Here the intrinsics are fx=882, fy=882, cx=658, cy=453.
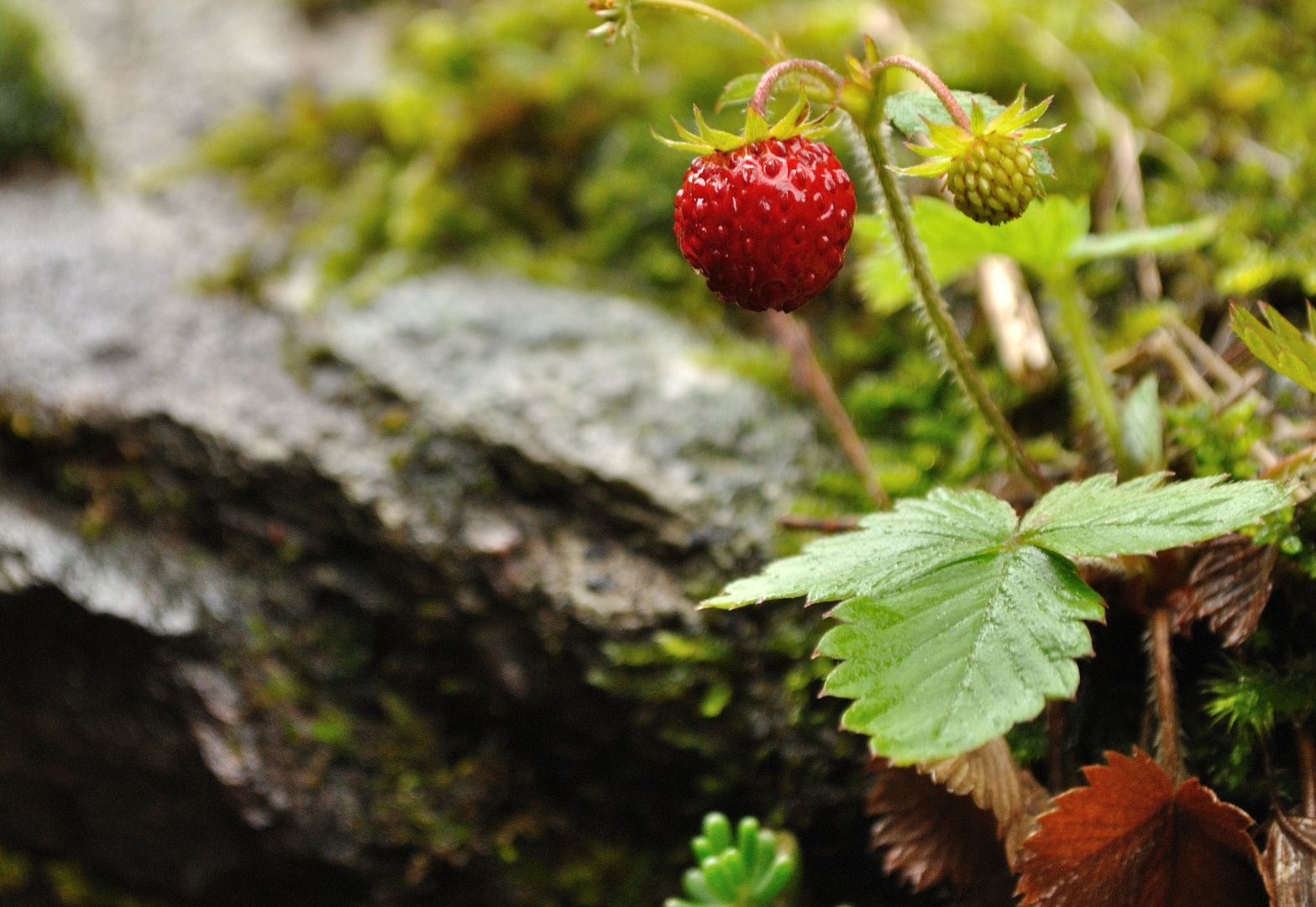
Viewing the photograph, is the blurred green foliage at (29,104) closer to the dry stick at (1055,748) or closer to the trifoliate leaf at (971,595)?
the trifoliate leaf at (971,595)

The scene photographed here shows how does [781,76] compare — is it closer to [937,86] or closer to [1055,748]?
[937,86]

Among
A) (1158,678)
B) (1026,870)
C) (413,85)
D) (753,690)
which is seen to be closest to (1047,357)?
(1158,678)

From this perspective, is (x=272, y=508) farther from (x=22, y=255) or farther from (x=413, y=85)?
(x=413, y=85)

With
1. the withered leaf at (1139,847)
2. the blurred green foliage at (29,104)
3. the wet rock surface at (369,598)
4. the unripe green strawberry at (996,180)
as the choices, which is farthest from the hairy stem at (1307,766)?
the blurred green foliage at (29,104)

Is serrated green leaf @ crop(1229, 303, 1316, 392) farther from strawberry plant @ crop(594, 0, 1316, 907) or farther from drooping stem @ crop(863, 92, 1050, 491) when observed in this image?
drooping stem @ crop(863, 92, 1050, 491)

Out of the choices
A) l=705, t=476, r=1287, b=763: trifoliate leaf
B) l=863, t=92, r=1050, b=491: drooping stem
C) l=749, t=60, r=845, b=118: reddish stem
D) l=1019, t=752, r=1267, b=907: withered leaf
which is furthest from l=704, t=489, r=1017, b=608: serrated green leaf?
l=749, t=60, r=845, b=118: reddish stem

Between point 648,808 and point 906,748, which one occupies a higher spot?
point 906,748
